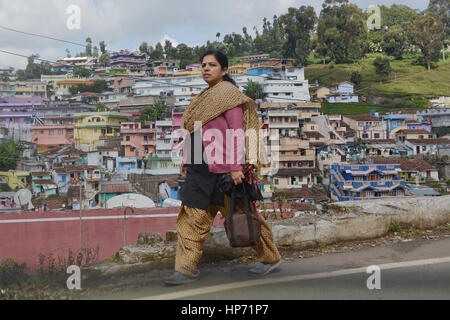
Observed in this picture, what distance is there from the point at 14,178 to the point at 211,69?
28.5m

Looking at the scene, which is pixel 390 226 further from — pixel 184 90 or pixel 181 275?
pixel 184 90

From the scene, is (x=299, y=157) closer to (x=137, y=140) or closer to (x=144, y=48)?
(x=137, y=140)

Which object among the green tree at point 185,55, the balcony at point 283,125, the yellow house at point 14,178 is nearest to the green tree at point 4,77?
the green tree at point 185,55

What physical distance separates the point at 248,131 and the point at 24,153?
115 feet

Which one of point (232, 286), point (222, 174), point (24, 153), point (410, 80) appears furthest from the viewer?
point (410, 80)

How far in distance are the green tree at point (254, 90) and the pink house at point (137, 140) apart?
1169cm

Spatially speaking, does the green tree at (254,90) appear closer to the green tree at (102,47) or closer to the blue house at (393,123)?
the blue house at (393,123)

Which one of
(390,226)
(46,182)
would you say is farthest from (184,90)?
(390,226)

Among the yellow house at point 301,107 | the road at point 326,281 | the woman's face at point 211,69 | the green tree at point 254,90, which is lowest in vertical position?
the road at point 326,281

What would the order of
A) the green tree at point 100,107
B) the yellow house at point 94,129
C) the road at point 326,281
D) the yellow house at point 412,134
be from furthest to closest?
the green tree at point 100,107 → the yellow house at point 94,129 → the yellow house at point 412,134 → the road at point 326,281

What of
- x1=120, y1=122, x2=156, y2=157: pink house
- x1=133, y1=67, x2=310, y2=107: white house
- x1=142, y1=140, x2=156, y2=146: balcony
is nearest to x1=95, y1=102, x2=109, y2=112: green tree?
x1=133, y1=67, x2=310, y2=107: white house

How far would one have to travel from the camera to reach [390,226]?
11.6 feet

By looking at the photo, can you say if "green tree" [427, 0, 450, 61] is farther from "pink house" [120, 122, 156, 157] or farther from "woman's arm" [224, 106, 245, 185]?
"woman's arm" [224, 106, 245, 185]

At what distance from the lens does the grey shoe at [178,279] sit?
7.54 ft
